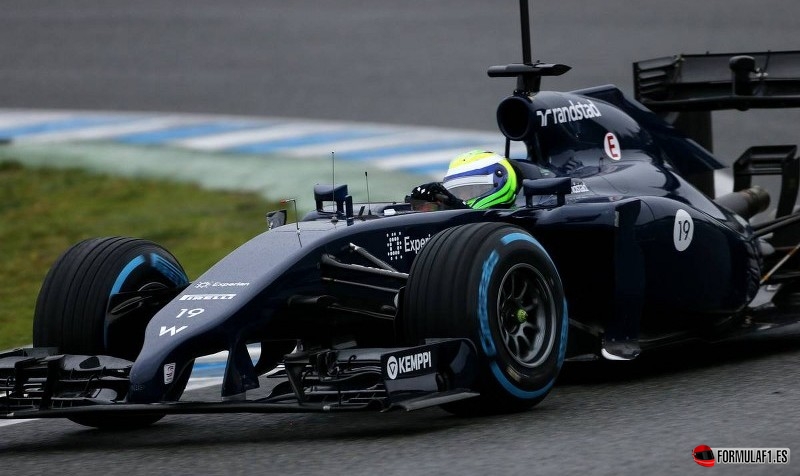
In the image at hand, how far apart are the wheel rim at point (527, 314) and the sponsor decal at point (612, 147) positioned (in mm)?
1881

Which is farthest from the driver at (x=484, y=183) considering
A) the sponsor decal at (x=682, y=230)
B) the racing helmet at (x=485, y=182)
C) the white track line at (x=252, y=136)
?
the white track line at (x=252, y=136)

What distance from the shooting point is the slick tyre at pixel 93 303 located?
6512mm

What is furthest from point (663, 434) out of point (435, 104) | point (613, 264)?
point (435, 104)

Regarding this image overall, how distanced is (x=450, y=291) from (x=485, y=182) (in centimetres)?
153

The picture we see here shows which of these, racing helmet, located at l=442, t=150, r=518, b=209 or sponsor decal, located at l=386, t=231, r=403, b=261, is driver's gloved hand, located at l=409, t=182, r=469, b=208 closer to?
racing helmet, located at l=442, t=150, r=518, b=209

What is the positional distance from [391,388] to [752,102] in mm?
3937

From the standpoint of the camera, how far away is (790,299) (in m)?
8.20

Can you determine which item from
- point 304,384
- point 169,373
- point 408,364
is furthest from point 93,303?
point 408,364

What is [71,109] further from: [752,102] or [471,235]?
[471,235]

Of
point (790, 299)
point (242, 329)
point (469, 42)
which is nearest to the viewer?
point (242, 329)

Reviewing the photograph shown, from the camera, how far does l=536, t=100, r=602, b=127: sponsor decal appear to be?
7.84 meters

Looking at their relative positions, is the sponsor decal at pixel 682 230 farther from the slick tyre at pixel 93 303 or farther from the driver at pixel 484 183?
the slick tyre at pixel 93 303

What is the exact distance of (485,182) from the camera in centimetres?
733

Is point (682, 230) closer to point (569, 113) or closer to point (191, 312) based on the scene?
point (569, 113)
